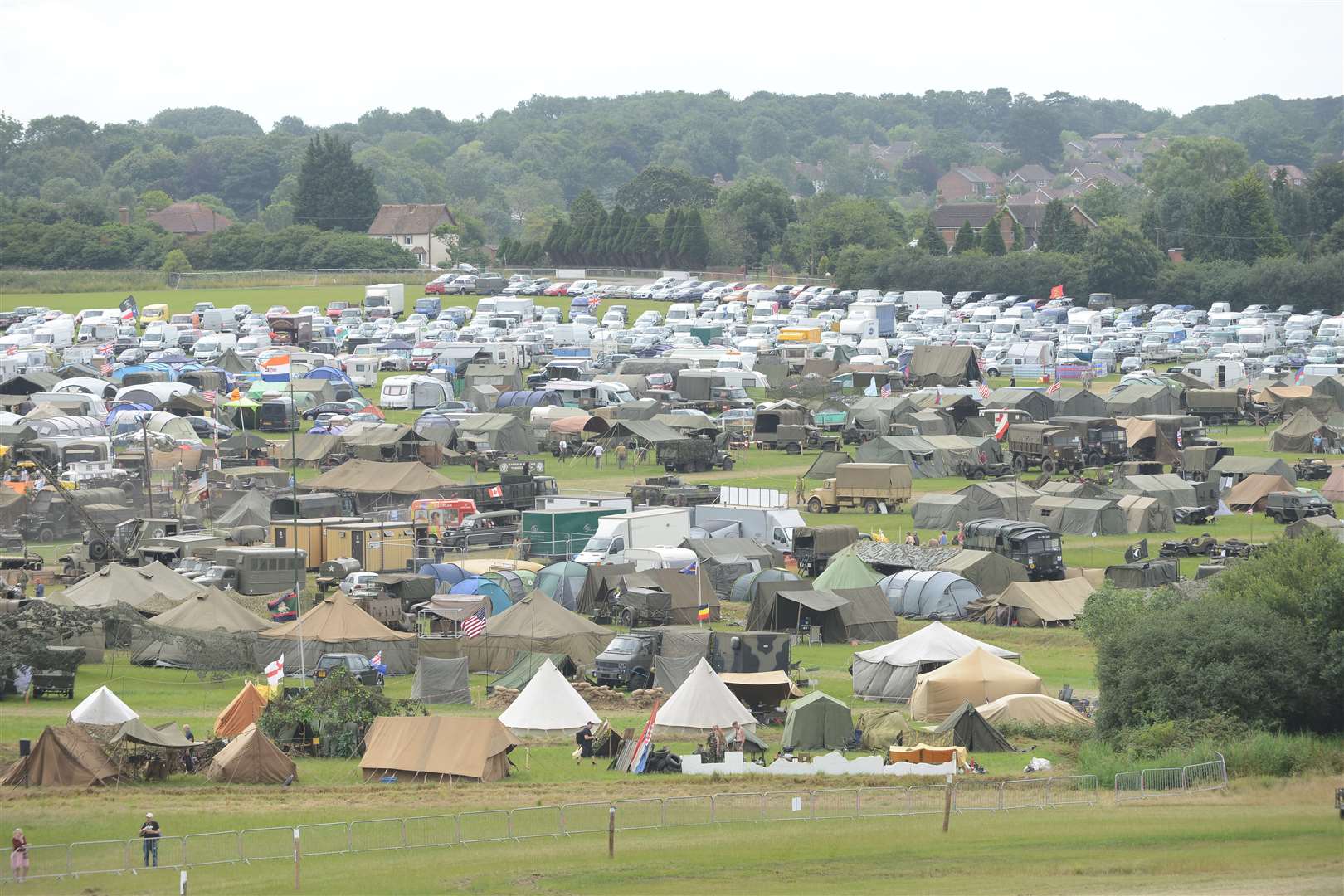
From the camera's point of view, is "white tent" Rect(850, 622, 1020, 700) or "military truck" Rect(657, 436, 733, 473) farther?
"military truck" Rect(657, 436, 733, 473)

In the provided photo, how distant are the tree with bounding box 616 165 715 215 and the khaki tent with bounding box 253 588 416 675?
97889 millimetres

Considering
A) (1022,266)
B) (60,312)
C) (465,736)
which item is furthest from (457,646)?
(1022,266)

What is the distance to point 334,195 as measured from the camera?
11656cm

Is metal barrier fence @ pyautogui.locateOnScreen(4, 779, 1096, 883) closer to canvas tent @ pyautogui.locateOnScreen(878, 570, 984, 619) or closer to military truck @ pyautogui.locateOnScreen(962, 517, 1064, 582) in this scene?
canvas tent @ pyautogui.locateOnScreen(878, 570, 984, 619)

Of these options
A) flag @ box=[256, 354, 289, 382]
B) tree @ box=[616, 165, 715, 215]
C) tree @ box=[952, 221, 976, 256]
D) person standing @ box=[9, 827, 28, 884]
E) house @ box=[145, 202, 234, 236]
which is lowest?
person standing @ box=[9, 827, 28, 884]

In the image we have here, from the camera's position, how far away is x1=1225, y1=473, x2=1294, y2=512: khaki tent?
41.6 metres

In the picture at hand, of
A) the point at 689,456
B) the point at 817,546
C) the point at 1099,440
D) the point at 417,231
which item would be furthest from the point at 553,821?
the point at 417,231

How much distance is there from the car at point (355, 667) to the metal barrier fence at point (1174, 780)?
411 inches

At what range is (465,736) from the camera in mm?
21750

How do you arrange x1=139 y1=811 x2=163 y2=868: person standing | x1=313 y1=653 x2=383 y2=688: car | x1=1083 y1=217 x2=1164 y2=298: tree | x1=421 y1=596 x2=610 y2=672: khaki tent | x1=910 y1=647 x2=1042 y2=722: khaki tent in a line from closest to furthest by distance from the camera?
x1=139 y1=811 x2=163 y2=868: person standing
x1=910 y1=647 x2=1042 y2=722: khaki tent
x1=313 y1=653 x2=383 y2=688: car
x1=421 y1=596 x2=610 y2=672: khaki tent
x1=1083 y1=217 x2=1164 y2=298: tree

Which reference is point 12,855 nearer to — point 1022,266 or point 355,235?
point 1022,266

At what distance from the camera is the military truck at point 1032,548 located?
33.8 metres

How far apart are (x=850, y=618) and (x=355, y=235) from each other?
82330 mm

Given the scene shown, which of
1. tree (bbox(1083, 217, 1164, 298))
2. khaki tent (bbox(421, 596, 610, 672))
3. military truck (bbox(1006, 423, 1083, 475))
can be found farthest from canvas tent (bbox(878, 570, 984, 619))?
tree (bbox(1083, 217, 1164, 298))
